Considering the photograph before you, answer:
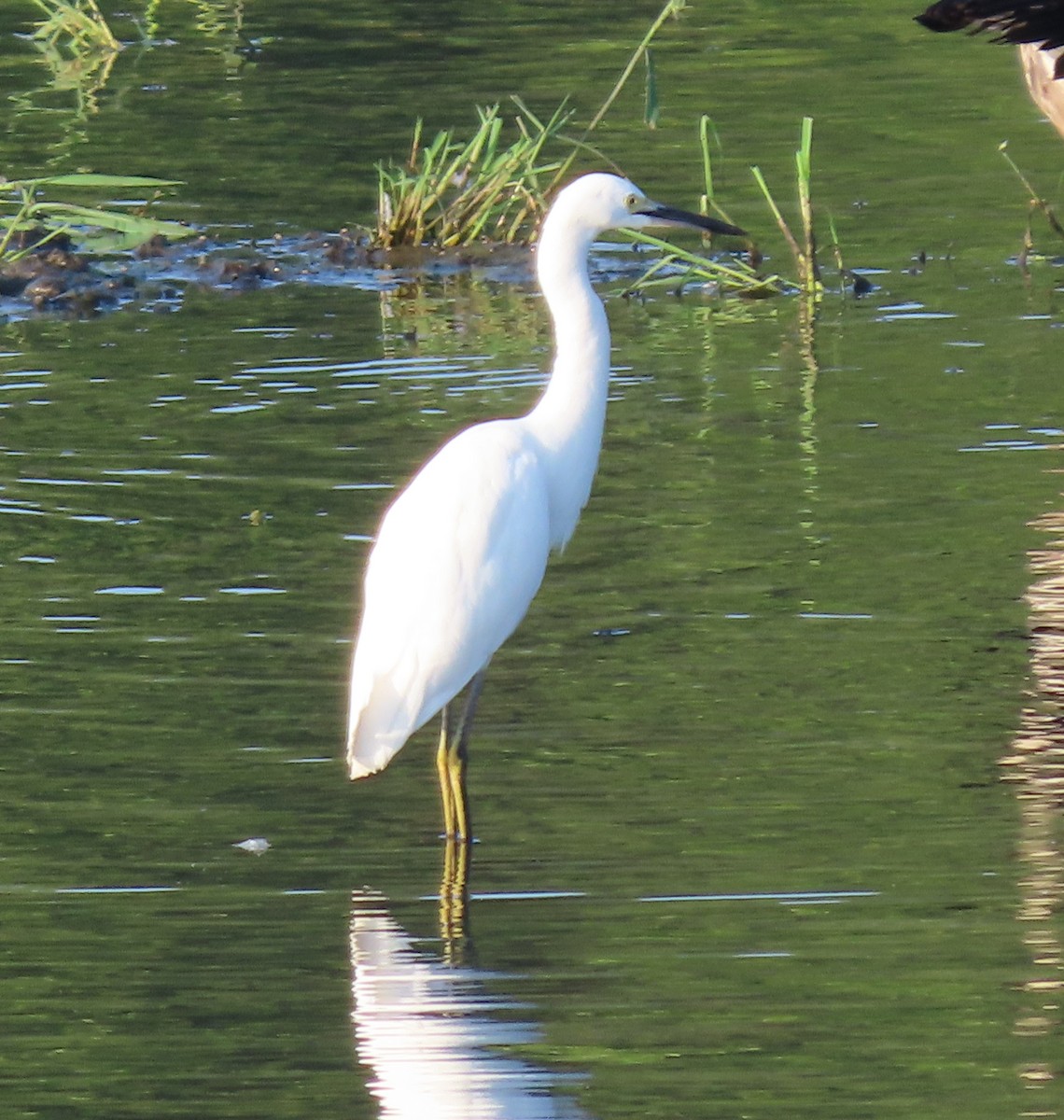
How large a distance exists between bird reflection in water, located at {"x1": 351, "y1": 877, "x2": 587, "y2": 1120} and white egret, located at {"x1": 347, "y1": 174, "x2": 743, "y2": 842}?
0.57m

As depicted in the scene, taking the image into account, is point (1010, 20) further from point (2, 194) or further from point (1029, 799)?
point (2, 194)

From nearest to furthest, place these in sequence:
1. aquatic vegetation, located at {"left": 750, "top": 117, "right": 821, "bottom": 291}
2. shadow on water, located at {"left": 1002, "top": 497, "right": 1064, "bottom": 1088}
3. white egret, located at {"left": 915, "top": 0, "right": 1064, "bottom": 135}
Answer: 1. shadow on water, located at {"left": 1002, "top": 497, "right": 1064, "bottom": 1088}
2. white egret, located at {"left": 915, "top": 0, "right": 1064, "bottom": 135}
3. aquatic vegetation, located at {"left": 750, "top": 117, "right": 821, "bottom": 291}

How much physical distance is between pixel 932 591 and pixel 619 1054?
3096mm

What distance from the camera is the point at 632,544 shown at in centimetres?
824

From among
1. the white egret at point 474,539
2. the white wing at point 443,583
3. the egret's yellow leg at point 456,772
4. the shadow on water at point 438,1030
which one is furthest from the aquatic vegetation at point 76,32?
the shadow on water at point 438,1030

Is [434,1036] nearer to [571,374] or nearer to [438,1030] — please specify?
[438,1030]

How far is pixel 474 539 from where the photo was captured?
245 inches

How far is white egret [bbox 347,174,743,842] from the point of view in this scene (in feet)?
19.8

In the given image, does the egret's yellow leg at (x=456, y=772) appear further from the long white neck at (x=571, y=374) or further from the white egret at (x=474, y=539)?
the long white neck at (x=571, y=374)

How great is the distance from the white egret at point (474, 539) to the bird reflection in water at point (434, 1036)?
57 centimetres

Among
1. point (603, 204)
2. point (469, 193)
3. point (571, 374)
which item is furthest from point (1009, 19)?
point (469, 193)

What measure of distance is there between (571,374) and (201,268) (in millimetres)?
6471

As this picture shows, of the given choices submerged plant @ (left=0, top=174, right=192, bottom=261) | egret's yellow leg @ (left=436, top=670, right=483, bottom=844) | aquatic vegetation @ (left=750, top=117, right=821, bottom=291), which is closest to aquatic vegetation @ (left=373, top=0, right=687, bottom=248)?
submerged plant @ (left=0, top=174, right=192, bottom=261)

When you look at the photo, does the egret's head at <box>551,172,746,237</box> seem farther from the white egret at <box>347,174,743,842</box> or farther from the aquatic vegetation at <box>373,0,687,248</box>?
the aquatic vegetation at <box>373,0,687,248</box>
